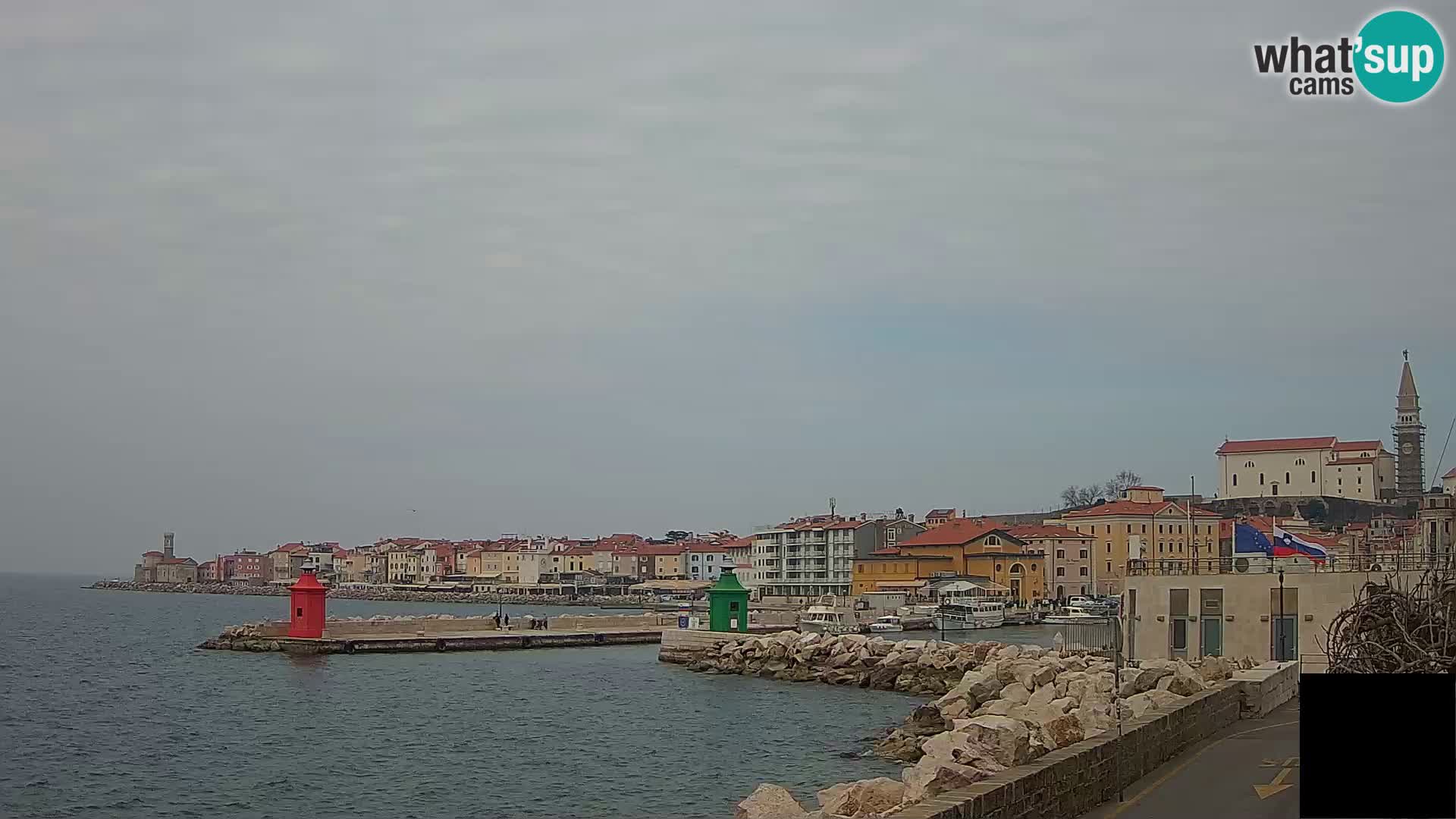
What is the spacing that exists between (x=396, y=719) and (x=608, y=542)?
138243 millimetres

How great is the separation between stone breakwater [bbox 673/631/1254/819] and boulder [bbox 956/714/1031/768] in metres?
0.02

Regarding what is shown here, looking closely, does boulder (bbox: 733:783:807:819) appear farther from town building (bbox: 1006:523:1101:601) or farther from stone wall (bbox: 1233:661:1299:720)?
town building (bbox: 1006:523:1101:601)

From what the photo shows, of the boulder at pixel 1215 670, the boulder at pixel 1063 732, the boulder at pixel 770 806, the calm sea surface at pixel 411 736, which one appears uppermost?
the boulder at pixel 1063 732

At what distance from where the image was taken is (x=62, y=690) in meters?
44.0

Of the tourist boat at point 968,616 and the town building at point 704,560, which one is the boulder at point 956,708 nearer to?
the tourist boat at point 968,616

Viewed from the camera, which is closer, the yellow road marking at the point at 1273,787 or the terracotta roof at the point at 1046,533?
the yellow road marking at the point at 1273,787

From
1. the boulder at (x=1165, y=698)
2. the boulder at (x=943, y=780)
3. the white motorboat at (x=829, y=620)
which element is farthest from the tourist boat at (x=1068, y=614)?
the boulder at (x=943, y=780)

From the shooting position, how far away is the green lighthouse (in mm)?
58000

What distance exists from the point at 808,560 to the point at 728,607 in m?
51.0

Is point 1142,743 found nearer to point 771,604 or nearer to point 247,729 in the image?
point 247,729

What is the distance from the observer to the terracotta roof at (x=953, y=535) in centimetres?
10406

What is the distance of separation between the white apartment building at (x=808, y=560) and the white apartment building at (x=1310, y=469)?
43327 mm

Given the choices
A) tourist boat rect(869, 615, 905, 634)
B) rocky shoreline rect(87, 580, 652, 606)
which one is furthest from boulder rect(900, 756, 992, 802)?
rocky shoreline rect(87, 580, 652, 606)

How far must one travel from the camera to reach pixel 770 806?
15633mm
